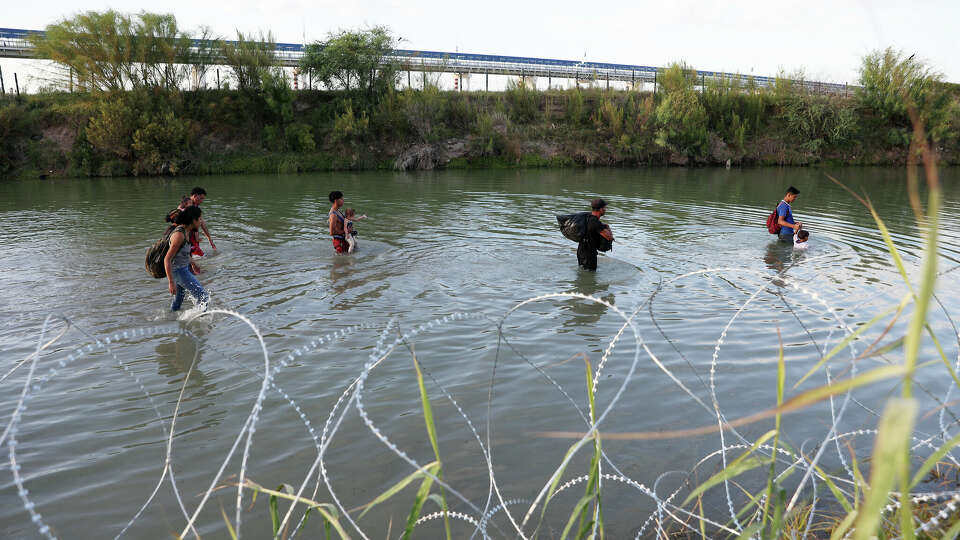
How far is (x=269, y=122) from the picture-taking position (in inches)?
1841

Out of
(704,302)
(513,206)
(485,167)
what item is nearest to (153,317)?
(704,302)

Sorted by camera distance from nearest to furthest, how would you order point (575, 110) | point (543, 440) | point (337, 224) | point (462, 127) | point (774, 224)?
point (543, 440) → point (337, 224) → point (774, 224) → point (462, 127) → point (575, 110)

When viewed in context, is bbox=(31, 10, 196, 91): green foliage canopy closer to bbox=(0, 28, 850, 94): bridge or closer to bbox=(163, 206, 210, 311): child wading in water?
bbox=(0, 28, 850, 94): bridge

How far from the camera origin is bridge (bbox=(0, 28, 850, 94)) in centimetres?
4491

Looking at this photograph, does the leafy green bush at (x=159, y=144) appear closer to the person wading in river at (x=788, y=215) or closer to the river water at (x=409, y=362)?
the river water at (x=409, y=362)

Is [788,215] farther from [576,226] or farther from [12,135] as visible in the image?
[12,135]

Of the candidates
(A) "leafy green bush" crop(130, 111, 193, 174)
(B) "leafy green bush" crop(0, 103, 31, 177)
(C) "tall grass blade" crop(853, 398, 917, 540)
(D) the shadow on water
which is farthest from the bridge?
(C) "tall grass blade" crop(853, 398, 917, 540)

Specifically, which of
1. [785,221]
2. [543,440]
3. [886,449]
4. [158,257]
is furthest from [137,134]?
[886,449]

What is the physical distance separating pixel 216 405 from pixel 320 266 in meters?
6.36

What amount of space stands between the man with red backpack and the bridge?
40.0 metres

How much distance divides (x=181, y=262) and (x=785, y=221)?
12.7m

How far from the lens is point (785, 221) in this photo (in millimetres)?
13992

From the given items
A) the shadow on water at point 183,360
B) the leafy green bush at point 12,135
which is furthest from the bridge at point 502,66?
the shadow on water at point 183,360

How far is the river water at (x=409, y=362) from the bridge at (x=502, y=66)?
36665 mm
